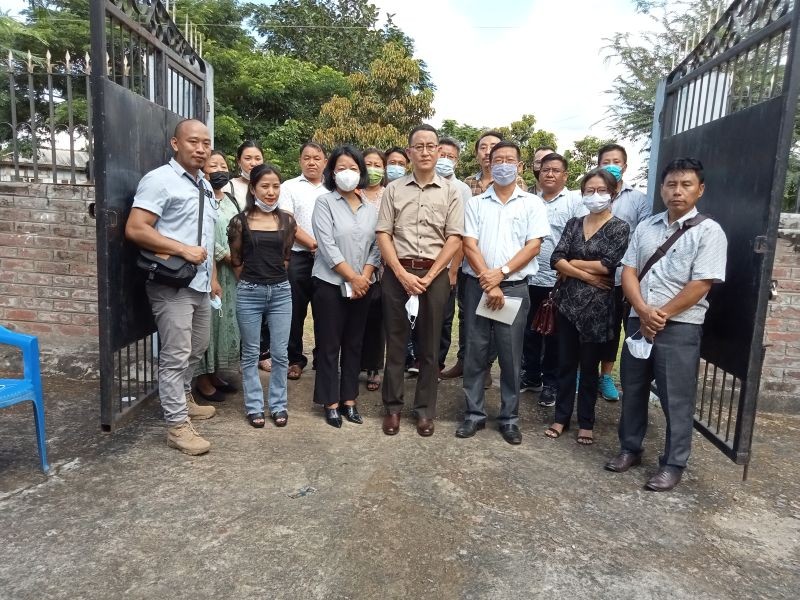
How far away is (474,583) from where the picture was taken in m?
2.31

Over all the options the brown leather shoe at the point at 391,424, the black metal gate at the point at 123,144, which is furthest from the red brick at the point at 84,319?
the brown leather shoe at the point at 391,424

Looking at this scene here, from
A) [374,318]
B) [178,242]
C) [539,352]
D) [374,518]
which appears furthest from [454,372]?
[178,242]

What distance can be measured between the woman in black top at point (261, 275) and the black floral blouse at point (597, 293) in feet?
6.05

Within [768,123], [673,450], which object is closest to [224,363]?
[673,450]

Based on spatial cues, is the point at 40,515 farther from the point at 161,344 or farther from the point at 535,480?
the point at 535,480

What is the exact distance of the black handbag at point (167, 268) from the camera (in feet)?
10.6

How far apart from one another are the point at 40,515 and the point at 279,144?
15.6 meters

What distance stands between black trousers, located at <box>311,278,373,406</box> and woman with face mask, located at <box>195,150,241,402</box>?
711 mm

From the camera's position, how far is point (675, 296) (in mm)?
3117

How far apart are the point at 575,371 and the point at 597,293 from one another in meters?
0.54

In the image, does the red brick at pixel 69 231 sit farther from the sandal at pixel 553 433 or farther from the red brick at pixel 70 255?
the sandal at pixel 553 433

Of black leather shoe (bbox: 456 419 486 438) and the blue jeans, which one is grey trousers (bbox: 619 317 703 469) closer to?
black leather shoe (bbox: 456 419 486 438)

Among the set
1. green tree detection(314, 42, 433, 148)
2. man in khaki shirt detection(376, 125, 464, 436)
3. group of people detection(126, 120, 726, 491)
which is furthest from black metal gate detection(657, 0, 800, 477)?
green tree detection(314, 42, 433, 148)

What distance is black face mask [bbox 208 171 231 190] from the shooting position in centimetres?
402
